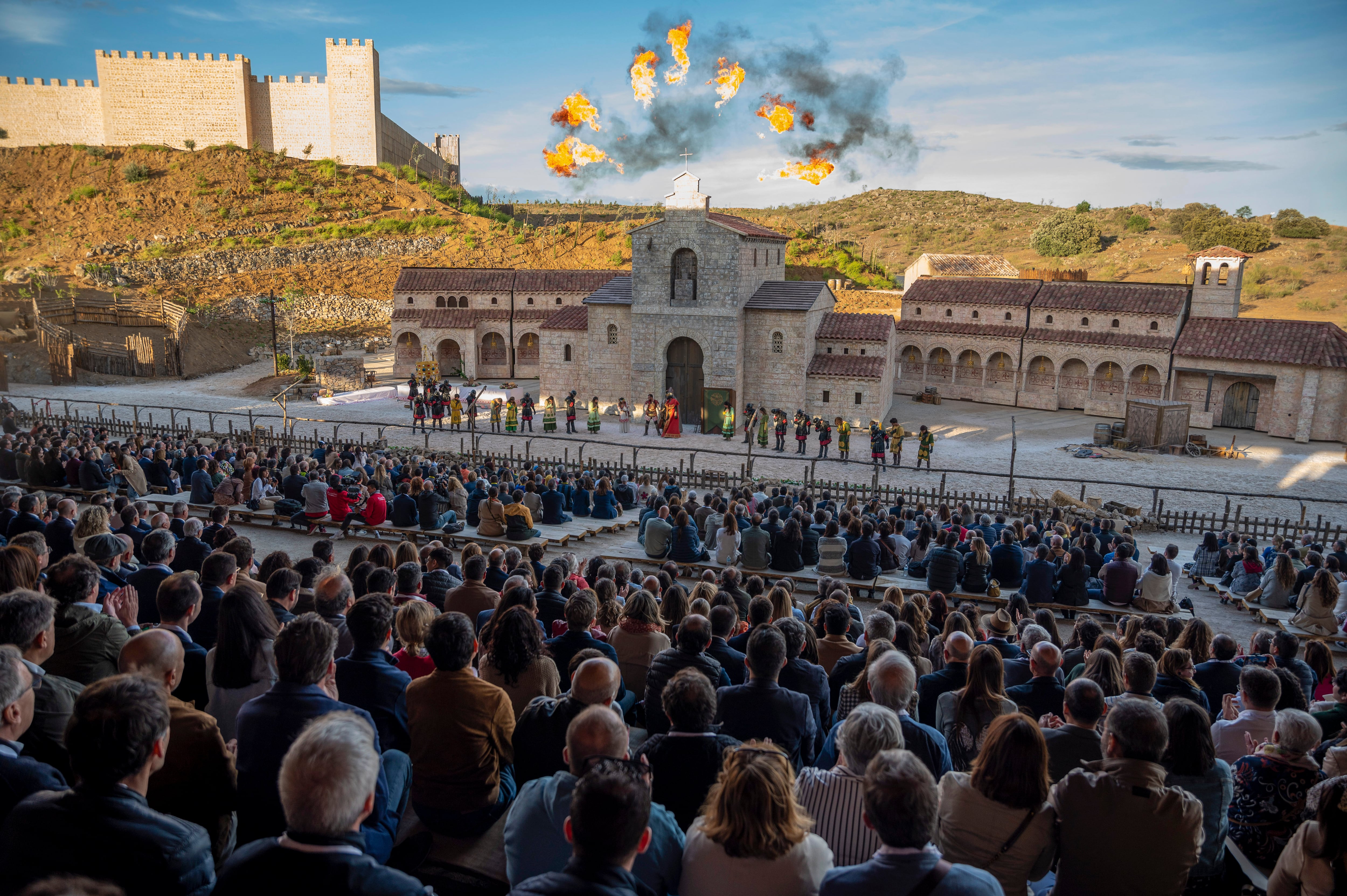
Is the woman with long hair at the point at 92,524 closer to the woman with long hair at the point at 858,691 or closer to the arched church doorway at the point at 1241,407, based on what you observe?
the woman with long hair at the point at 858,691

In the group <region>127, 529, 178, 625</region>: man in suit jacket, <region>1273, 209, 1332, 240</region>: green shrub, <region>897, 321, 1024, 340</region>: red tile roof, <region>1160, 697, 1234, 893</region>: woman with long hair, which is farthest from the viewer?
<region>1273, 209, 1332, 240</region>: green shrub

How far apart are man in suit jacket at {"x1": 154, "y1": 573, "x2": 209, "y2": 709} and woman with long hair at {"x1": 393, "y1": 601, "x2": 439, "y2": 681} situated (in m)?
1.22

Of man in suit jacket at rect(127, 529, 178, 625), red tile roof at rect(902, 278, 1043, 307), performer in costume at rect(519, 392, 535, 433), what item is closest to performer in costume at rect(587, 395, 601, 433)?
performer in costume at rect(519, 392, 535, 433)

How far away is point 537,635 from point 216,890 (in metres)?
2.94

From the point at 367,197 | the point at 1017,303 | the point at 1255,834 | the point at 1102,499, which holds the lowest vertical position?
the point at 1102,499

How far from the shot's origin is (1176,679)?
6285mm

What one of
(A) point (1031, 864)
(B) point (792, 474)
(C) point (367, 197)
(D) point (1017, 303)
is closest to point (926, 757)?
(A) point (1031, 864)

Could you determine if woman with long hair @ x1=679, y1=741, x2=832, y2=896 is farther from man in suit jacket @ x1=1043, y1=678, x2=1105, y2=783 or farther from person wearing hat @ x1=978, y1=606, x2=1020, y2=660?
person wearing hat @ x1=978, y1=606, x2=1020, y2=660

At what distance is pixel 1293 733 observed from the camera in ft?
15.1

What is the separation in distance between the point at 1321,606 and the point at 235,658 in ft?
40.1

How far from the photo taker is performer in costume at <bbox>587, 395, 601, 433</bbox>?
30.7m

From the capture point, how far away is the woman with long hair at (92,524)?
353 inches

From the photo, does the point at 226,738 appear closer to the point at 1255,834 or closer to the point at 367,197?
the point at 1255,834

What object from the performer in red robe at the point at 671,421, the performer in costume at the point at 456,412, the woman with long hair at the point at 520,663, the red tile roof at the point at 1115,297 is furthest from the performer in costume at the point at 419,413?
the red tile roof at the point at 1115,297
